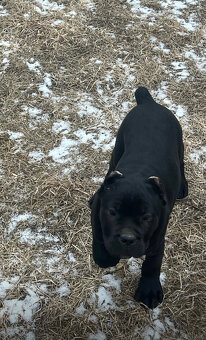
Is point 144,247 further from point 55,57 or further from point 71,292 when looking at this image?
point 55,57

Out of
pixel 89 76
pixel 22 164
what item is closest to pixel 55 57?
pixel 89 76

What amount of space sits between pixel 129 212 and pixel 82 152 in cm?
185

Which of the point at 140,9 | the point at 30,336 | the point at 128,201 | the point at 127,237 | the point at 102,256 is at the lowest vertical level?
the point at 30,336

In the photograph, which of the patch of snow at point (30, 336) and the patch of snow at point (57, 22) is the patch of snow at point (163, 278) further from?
the patch of snow at point (57, 22)

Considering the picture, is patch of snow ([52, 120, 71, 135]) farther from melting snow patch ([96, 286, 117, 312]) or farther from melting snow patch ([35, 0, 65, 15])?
melting snow patch ([35, 0, 65, 15])

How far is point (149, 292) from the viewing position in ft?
10.6

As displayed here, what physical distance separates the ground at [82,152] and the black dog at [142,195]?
0.92 ft

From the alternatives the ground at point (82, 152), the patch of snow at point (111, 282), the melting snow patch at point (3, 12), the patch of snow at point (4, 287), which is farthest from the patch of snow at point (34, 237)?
the melting snow patch at point (3, 12)

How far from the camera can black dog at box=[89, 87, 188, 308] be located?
8.59 ft

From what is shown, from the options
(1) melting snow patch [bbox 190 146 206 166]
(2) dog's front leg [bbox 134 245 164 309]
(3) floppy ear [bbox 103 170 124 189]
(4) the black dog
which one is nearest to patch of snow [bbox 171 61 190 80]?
(1) melting snow patch [bbox 190 146 206 166]

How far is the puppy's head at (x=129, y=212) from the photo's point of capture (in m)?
2.60

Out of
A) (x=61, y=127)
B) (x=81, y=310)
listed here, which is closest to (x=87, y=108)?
(x=61, y=127)

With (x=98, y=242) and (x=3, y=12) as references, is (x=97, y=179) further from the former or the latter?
(x=3, y=12)

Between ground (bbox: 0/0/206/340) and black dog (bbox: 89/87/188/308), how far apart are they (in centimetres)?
28
